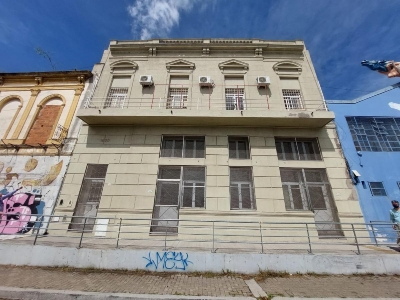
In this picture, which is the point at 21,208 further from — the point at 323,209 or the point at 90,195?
the point at 323,209

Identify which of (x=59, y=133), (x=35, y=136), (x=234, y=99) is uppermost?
(x=234, y=99)

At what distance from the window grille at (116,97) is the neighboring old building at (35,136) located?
170cm

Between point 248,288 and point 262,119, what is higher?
point 262,119

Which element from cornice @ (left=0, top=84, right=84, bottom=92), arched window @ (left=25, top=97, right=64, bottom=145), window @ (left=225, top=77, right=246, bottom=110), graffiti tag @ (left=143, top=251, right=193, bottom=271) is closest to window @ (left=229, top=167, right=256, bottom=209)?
graffiti tag @ (left=143, top=251, right=193, bottom=271)

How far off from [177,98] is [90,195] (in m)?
6.83

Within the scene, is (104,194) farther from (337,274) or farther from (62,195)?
(337,274)

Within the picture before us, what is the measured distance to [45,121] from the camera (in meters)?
10.7

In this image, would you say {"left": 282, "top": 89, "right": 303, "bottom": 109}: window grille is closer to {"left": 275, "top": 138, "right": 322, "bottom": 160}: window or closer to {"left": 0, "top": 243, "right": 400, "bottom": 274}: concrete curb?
{"left": 275, "top": 138, "right": 322, "bottom": 160}: window

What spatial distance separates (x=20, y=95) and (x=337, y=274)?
17381mm

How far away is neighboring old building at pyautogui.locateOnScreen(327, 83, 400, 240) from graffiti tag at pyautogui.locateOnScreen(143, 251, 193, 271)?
26.6 feet

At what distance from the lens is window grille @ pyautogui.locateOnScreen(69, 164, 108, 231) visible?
849 centimetres

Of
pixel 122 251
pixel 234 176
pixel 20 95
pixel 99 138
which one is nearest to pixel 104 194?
pixel 99 138

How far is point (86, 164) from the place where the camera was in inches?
366

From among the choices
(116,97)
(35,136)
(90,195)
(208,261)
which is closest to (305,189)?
(208,261)
